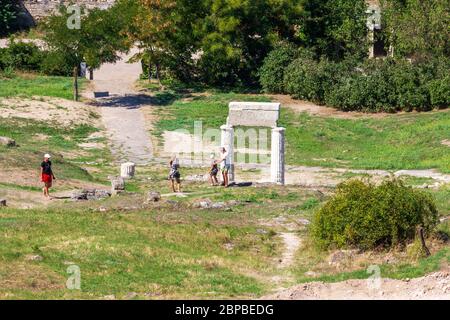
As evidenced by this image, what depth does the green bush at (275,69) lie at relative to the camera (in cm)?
5862

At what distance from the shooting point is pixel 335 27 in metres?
61.8

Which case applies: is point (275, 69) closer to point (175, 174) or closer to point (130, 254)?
point (175, 174)

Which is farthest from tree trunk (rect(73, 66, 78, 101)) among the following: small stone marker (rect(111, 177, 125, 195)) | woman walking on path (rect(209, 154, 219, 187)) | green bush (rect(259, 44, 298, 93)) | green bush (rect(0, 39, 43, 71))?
small stone marker (rect(111, 177, 125, 195))

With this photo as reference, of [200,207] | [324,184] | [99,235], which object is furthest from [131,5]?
[99,235]

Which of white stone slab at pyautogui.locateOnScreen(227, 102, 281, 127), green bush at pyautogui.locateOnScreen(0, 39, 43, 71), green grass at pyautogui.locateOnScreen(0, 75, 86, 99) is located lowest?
green grass at pyautogui.locateOnScreen(0, 75, 86, 99)

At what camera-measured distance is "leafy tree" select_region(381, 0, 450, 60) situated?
5797 cm

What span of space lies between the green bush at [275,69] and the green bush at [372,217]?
93.9 feet

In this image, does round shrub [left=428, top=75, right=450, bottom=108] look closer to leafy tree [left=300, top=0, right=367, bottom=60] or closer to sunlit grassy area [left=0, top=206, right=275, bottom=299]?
leafy tree [left=300, top=0, right=367, bottom=60]

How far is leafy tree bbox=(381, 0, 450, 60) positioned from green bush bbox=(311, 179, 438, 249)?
28.6 metres

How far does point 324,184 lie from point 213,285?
1642 cm

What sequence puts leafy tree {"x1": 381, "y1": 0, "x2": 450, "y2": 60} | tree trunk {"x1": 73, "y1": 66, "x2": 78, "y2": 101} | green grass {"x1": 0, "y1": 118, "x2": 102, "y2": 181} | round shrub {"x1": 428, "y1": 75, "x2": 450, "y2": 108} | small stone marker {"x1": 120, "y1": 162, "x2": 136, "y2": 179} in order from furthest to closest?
1. leafy tree {"x1": 381, "y1": 0, "x2": 450, "y2": 60}
2. tree trunk {"x1": 73, "y1": 66, "x2": 78, "y2": 101}
3. round shrub {"x1": 428, "y1": 75, "x2": 450, "y2": 108}
4. small stone marker {"x1": 120, "y1": 162, "x2": 136, "y2": 179}
5. green grass {"x1": 0, "y1": 118, "x2": 102, "y2": 181}

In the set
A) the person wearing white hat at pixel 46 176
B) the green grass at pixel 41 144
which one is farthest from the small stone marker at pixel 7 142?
the person wearing white hat at pixel 46 176

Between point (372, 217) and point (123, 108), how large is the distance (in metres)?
27.6

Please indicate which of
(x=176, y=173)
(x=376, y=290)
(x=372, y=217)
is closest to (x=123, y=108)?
(x=176, y=173)
